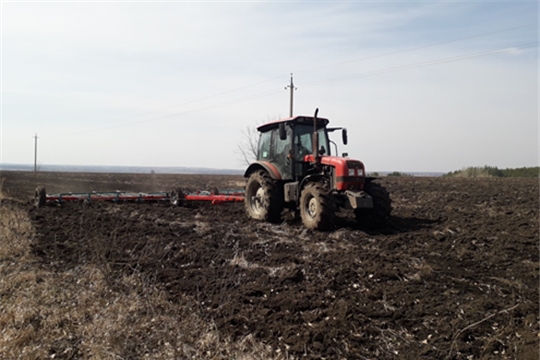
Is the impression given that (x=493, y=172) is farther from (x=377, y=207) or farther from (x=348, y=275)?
(x=348, y=275)

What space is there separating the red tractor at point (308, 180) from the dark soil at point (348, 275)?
1.28ft

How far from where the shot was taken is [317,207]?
788 cm

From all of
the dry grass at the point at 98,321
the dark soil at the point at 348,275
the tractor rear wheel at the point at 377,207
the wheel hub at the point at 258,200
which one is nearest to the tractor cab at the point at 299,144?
the wheel hub at the point at 258,200

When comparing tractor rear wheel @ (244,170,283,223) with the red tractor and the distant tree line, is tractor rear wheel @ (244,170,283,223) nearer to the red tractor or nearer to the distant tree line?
the red tractor

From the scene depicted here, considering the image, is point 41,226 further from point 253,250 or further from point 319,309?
point 319,309

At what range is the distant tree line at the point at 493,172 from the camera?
3186 centimetres

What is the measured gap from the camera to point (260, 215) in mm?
9812

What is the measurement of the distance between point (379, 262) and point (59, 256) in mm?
4775

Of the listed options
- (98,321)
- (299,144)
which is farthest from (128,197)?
(98,321)

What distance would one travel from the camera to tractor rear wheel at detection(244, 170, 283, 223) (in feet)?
30.5

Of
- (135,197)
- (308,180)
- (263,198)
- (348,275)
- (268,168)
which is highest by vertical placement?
(268,168)

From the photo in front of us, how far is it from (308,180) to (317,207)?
106 centimetres

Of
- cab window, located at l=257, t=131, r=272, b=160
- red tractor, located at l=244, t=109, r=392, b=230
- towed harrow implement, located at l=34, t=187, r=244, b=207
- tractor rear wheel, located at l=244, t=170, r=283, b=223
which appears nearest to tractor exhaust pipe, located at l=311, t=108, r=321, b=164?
red tractor, located at l=244, t=109, r=392, b=230

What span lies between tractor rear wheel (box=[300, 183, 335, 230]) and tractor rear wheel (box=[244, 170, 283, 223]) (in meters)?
1.03
